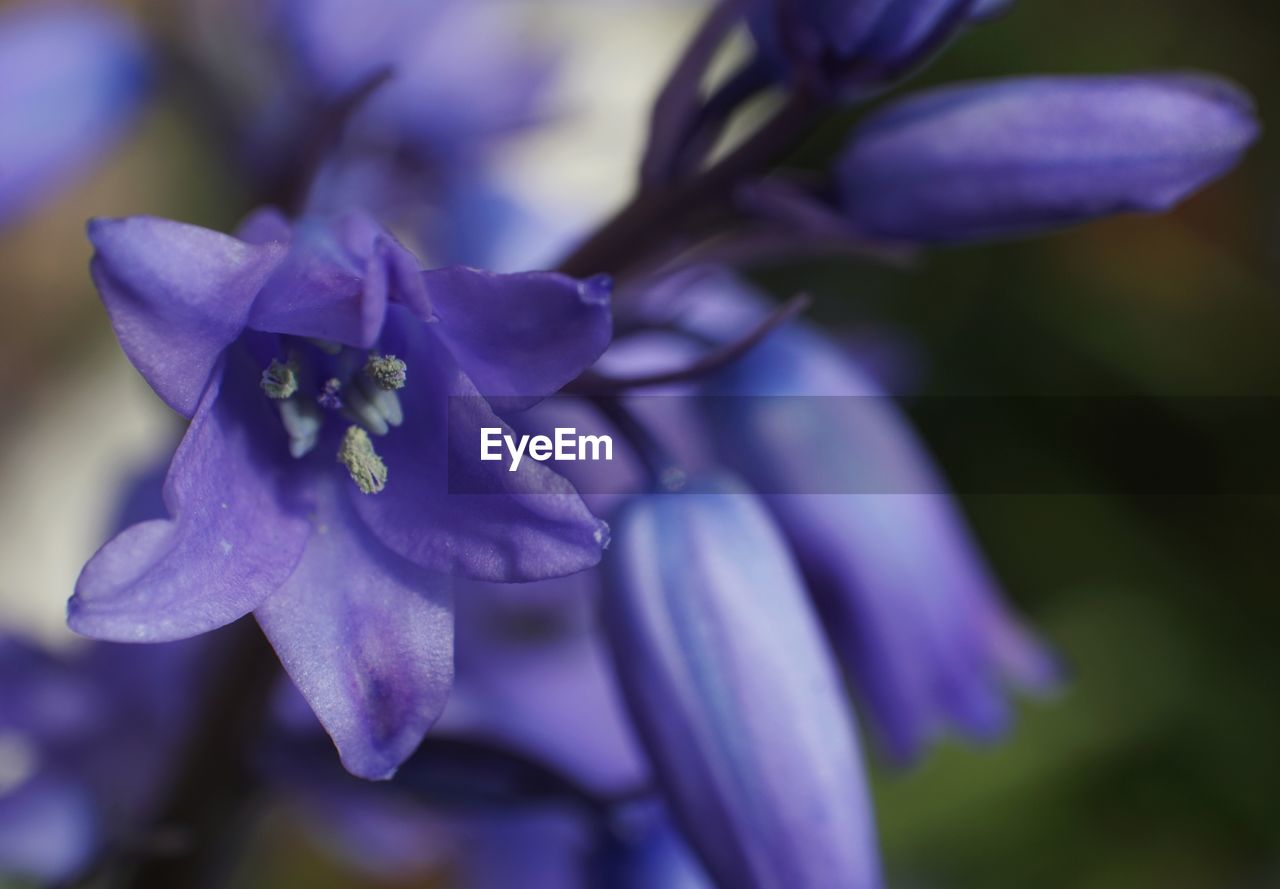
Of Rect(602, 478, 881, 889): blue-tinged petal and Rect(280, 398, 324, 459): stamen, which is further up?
Rect(280, 398, 324, 459): stamen

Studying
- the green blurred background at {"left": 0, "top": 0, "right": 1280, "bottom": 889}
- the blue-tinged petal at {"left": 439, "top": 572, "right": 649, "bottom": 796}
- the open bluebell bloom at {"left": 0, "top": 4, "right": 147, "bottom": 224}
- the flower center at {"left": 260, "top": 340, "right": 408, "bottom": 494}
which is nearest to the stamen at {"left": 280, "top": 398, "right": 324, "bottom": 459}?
the flower center at {"left": 260, "top": 340, "right": 408, "bottom": 494}

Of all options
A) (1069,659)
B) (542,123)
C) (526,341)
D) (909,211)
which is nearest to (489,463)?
(526,341)

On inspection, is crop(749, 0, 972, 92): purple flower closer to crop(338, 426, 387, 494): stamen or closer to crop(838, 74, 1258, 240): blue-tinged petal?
crop(838, 74, 1258, 240): blue-tinged petal

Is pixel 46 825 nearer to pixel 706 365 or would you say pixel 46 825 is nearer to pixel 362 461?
pixel 362 461

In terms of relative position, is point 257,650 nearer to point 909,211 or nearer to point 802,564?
point 802,564

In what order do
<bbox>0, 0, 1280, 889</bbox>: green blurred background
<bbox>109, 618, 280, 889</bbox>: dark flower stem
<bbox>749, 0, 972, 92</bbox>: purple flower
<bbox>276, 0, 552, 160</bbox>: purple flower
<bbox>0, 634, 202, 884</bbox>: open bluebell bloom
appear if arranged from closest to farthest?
<bbox>749, 0, 972, 92</bbox>: purple flower < <bbox>109, 618, 280, 889</bbox>: dark flower stem < <bbox>0, 634, 202, 884</bbox>: open bluebell bloom < <bbox>276, 0, 552, 160</bbox>: purple flower < <bbox>0, 0, 1280, 889</bbox>: green blurred background

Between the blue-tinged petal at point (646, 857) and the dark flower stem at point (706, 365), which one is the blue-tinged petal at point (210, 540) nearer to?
the dark flower stem at point (706, 365)

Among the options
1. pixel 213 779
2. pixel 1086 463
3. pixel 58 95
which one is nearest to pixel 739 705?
pixel 213 779

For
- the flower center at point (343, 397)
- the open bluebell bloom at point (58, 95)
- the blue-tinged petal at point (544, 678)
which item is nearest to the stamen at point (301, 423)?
the flower center at point (343, 397)
